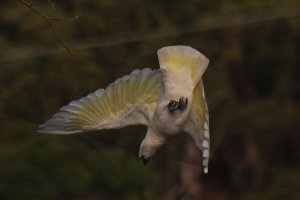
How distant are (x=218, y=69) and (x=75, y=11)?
95 cm

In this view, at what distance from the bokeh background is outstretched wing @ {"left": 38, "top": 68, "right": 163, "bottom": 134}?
81.4 inches

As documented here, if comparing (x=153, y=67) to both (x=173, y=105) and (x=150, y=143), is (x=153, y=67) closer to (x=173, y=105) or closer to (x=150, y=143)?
(x=150, y=143)

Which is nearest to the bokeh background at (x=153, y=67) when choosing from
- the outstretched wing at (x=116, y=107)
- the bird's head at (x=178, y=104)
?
the outstretched wing at (x=116, y=107)

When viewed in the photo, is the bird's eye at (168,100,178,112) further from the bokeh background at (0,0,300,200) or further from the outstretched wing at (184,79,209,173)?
the bokeh background at (0,0,300,200)

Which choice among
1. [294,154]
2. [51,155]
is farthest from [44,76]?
[294,154]

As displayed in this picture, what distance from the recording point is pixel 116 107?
6.15ft

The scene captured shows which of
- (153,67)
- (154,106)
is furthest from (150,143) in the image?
(153,67)

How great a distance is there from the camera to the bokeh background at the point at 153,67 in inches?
169

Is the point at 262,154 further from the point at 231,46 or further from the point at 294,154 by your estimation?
the point at 231,46

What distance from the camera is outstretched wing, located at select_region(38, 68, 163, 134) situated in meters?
1.81

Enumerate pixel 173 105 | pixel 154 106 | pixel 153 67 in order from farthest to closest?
1. pixel 153 67
2. pixel 154 106
3. pixel 173 105

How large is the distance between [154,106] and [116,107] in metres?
0.10

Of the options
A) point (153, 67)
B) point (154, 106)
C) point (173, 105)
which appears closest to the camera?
point (173, 105)

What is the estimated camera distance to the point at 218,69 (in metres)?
5.72
